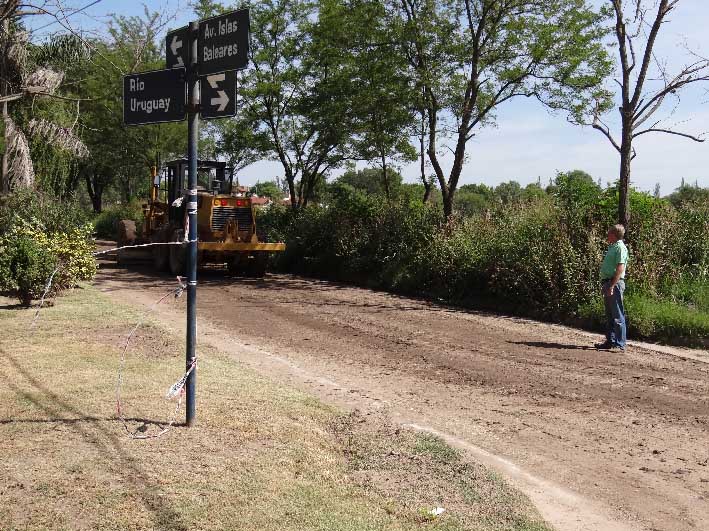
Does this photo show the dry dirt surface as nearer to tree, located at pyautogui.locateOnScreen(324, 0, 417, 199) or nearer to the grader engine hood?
the grader engine hood

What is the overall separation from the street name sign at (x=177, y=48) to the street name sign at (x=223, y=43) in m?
0.12

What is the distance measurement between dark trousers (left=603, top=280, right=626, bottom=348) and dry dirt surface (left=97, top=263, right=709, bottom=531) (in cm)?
37

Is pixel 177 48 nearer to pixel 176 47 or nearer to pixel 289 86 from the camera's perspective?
pixel 176 47

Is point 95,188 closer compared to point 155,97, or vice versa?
point 155,97

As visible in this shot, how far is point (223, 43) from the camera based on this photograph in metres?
4.91

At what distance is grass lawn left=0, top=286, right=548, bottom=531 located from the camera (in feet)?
13.1

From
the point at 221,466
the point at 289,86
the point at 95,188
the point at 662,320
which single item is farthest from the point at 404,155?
the point at 95,188

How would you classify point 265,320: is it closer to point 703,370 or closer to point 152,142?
point 703,370

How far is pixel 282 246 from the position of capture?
Result: 18.2 meters

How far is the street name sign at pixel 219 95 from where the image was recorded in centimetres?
502

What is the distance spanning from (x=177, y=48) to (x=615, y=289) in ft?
23.2

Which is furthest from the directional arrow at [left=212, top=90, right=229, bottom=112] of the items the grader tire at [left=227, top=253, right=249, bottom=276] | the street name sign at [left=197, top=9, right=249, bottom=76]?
the grader tire at [left=227, top=253, right=249, bottom=276]

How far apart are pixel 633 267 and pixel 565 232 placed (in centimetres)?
153

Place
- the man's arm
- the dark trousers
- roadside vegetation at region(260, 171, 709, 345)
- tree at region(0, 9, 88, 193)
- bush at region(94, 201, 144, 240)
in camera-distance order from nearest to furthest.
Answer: the man's arm
the dark trousers
roadside vegetation at region(260, 171, 709, 345)
tree at region(0, 9, 88, 193)
bush at region(94, 201, 144, 240)
